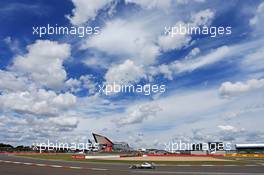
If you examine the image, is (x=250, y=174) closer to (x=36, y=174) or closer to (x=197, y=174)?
(x=197, y=174)

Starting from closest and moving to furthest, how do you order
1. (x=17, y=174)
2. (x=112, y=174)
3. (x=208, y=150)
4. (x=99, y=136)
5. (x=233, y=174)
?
(x=17, y=174) < (x=112, y=174) < (x=233, y=174) < (x=208, y=150) < (x=99, y=136)

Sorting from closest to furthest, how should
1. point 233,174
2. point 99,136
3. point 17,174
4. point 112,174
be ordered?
point 17,174 → point 112,174 → point 233,174 → point 99,136

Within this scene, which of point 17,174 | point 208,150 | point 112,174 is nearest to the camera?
point 17,174

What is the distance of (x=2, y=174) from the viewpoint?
40.7m

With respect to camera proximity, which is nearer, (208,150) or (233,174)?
(233,174)

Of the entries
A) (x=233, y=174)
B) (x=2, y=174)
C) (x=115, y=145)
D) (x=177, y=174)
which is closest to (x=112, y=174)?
(x=177, y=174)

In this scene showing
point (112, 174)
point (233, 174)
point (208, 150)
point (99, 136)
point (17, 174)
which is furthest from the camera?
point (99, 136)

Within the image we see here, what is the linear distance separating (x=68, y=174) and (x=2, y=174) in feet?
24.1

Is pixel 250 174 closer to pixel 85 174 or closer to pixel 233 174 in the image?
pixel 233 174

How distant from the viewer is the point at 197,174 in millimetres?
46156

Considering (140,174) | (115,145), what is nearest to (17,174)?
(140,174)

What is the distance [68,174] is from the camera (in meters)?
42.1

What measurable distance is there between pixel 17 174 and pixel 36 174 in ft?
6.78

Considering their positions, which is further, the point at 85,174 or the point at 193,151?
the point at 193,151
